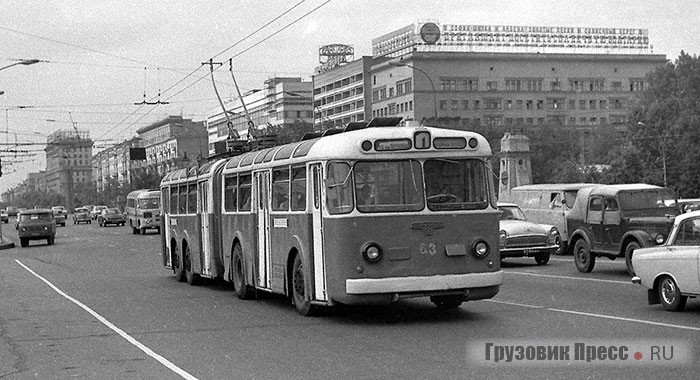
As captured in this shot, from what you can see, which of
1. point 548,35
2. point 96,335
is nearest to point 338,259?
point 96,335

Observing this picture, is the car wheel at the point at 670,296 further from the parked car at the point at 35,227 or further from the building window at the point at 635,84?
the building window at the point at 635,84

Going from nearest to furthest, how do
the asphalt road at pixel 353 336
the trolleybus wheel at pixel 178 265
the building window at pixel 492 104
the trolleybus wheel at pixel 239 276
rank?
the asphalt road at pixel 353 336 < the trolleybus wheel at pixel 239 276 < the trolleybus wheel at pixel 178 265 < the building window at pixel 492 104

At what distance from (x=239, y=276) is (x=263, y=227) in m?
2.04

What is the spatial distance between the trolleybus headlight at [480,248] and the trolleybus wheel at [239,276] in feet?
17.7

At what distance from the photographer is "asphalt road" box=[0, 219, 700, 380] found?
10078mm

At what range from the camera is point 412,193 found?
1392cm

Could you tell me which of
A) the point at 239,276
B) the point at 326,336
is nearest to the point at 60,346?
the point at 326,336

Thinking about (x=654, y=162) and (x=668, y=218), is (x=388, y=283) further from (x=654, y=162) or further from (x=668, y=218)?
(x=654, y=162)

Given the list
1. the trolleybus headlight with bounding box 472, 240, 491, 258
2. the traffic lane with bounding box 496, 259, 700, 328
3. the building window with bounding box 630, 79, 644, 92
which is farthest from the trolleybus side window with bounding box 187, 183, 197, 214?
the building window with bounding box 630, 79, 644, 92

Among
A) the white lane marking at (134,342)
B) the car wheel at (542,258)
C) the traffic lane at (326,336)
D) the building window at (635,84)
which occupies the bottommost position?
the traffic lane at (326,336)

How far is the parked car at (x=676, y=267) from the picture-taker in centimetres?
1371

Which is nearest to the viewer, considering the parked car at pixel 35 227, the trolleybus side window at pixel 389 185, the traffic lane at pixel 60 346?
the traffic lane at pixel 60 346

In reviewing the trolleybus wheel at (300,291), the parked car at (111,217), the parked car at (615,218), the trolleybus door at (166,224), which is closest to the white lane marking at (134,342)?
the trolleybus wheel at (300,291)

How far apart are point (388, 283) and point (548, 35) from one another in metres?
100
